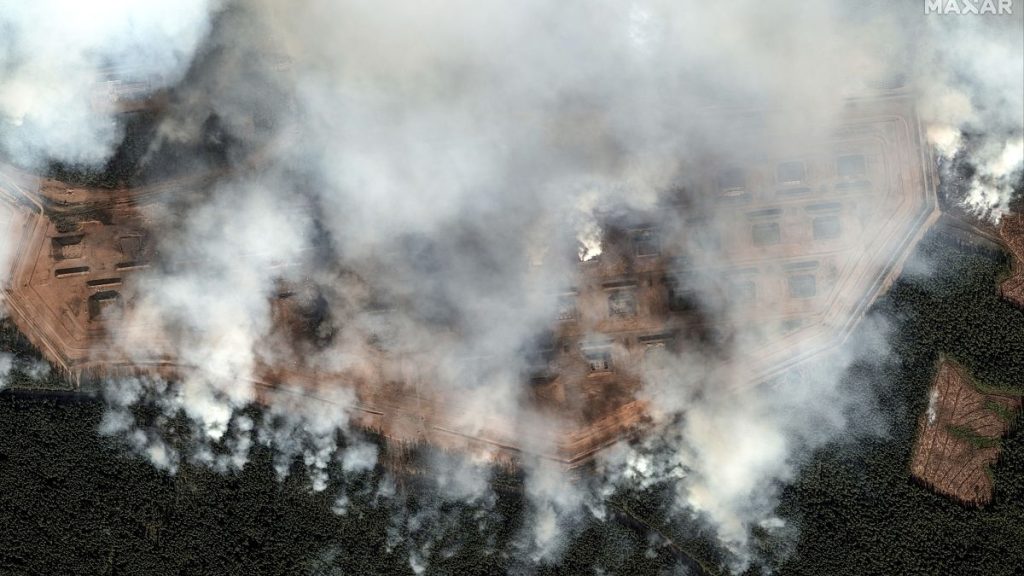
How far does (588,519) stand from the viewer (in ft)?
67.3

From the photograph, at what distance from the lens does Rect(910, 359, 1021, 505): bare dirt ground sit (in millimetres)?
20438

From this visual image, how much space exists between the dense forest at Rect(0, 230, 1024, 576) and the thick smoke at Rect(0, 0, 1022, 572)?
595 mm

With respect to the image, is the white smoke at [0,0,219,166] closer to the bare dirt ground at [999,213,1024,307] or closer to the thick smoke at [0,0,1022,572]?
the thick smoke at [0,0,1022,572]

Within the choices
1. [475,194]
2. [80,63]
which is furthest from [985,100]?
[80,63]

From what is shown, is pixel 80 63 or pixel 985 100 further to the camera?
pixel 985 100

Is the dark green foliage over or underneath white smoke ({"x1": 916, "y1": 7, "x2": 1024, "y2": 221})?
underneath

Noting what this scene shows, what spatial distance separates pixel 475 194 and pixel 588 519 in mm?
10379

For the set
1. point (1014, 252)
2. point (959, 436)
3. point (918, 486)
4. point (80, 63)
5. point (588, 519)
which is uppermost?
point (80, 63)

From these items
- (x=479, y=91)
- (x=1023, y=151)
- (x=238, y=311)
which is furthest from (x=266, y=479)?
(x=1023, y=151)

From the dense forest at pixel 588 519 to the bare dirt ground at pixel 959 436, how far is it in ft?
1.08

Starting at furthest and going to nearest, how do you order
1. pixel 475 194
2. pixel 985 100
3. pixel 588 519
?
pixel 588 519, pixel 985 100, pixel 475 194

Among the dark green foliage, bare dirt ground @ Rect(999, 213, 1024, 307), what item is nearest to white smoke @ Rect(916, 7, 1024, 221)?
bare dirt ground @ Rect(999, 213, 1024, 307)

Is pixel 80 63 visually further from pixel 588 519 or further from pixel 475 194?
pixel 588 519

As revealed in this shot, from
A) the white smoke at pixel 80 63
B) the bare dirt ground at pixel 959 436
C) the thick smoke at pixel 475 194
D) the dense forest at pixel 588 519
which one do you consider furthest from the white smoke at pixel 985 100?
the white smoke at pixel 80 63
